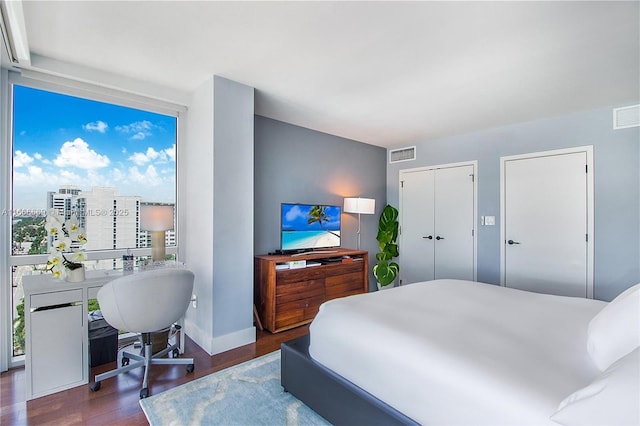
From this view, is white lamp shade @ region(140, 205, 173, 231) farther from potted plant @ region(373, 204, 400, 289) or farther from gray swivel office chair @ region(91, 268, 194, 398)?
potted plant @ region(373, 204, 400, 289)

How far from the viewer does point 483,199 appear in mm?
4195

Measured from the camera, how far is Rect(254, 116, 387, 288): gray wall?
12.1 ft

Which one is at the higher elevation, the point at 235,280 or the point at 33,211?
the point at 33,211

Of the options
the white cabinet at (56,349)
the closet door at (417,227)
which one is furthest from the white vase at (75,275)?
the closet door at (417,227)

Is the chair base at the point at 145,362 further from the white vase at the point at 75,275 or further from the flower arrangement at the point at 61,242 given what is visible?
the flower arrangement at the point at 61,242

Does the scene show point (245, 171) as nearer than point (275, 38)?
No

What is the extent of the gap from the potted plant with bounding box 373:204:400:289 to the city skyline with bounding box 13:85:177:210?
120 inches

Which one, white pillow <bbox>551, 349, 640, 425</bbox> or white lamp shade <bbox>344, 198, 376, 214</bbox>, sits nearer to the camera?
white pillow <bbox>551, 349, 640, 425</bbox>

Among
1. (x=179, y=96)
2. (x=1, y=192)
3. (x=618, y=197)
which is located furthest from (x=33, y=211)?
(x=618, y=197)

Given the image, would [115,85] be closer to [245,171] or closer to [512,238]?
[245,171]

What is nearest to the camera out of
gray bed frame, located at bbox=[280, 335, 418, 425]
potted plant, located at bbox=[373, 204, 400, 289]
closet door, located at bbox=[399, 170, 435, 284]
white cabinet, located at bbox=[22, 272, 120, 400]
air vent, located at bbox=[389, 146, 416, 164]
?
gray bed frame, located at bbox=[280, 335, 418, 425]

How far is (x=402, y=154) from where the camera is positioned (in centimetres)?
510

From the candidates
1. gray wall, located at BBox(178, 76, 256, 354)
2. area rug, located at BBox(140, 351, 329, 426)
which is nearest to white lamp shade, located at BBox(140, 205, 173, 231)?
gray wall, located at BBox(178, 76, 256, 354)

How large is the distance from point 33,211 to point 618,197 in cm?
560
